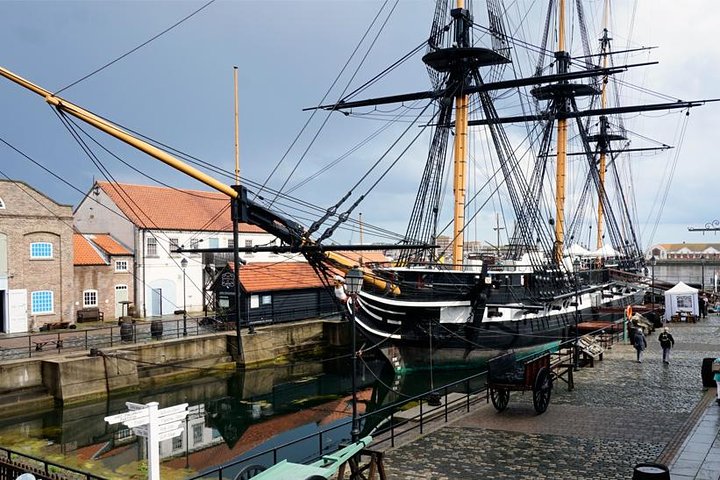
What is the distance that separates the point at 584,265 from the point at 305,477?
43.9 m

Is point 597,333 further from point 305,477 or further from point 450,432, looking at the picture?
point 305,477

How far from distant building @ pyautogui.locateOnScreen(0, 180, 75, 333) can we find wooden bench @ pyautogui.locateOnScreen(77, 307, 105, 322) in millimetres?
1264

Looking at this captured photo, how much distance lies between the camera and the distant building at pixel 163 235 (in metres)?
41.9

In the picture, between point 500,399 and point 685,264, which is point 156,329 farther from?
point 685,264

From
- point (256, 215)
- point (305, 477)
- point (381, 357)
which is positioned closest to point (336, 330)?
point (381, 357)

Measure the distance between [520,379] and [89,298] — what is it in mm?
30705

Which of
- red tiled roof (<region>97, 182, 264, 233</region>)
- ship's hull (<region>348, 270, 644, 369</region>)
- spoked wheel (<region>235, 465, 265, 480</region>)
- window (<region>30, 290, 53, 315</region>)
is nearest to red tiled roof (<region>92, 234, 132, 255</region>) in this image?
red tiled roof (<region>97, 182, 264, 233</region>)

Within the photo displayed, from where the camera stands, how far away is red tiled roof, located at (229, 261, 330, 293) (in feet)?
125

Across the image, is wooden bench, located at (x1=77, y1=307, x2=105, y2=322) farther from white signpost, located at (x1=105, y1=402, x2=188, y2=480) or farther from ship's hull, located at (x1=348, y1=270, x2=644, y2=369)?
white signpost, located at (x1=105, y1=402, x2=188, y2=480)

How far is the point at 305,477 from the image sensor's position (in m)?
8.10

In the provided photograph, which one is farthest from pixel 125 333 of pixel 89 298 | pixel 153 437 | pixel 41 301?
pixel 153 437

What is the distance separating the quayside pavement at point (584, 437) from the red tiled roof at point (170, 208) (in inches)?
1223

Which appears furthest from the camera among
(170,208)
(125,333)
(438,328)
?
(170,208)

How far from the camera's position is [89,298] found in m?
38.4
